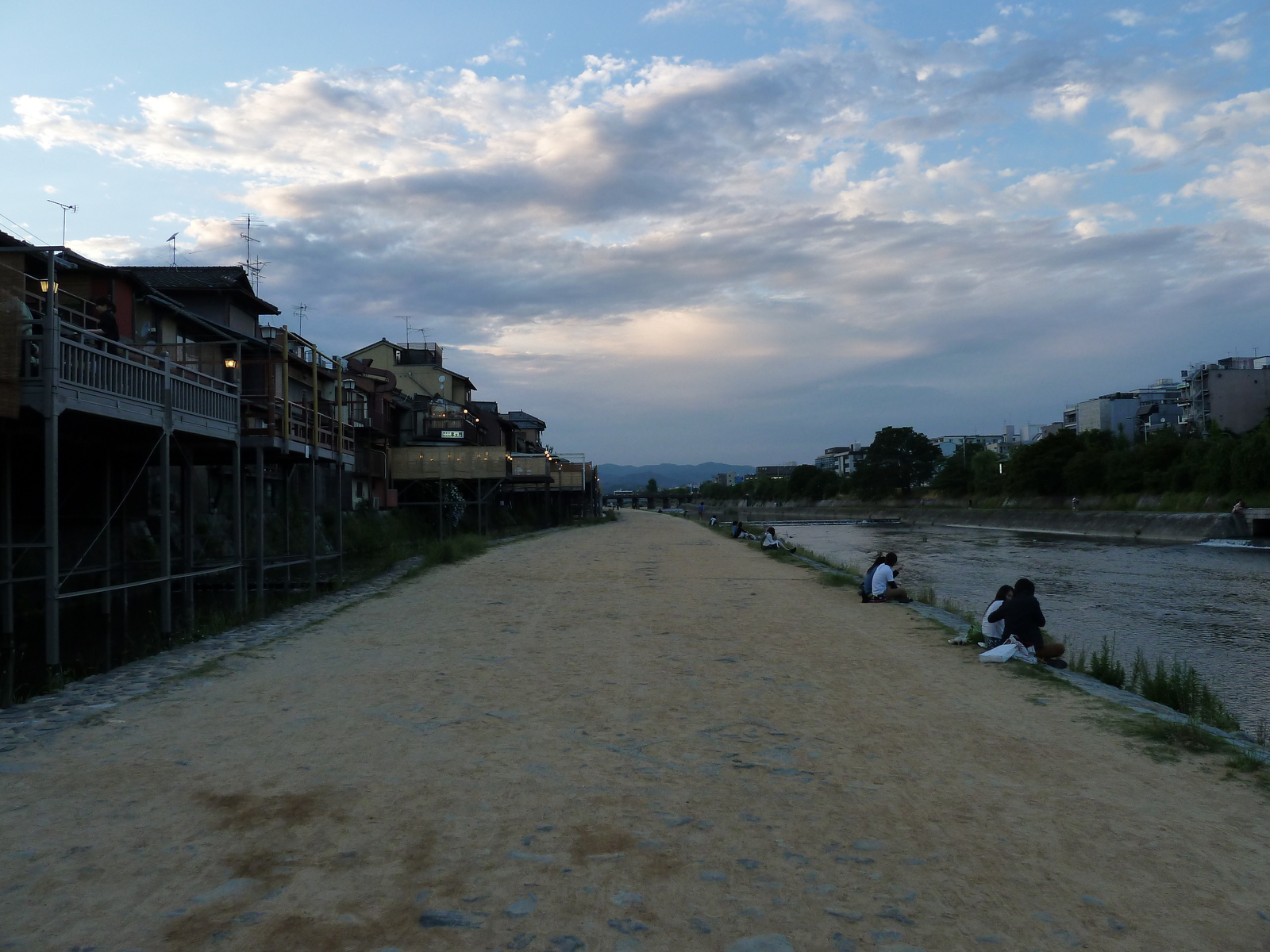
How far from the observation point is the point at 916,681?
907 cm

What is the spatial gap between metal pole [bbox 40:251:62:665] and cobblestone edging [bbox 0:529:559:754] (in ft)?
2.41

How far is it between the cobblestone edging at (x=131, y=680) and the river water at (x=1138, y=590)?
10948mm

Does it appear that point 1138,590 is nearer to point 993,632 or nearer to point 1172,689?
point 993,632

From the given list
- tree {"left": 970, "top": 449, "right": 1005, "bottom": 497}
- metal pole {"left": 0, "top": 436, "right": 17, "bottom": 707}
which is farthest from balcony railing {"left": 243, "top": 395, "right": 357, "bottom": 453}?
tree {"left": 970, "top": 449, "right": 1005, "bottom": 497}

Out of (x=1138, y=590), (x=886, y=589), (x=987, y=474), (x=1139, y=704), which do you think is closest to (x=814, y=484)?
(x=987, y=474)

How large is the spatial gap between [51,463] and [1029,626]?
11.2 meters

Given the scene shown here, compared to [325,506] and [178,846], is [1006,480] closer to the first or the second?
[325,506]

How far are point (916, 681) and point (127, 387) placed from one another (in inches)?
418

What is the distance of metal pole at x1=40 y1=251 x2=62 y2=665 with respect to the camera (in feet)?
30.9

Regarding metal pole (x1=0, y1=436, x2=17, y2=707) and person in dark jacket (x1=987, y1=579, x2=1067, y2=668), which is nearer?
person in dark jacket (x1=987, y1=579, x2=1067, y2=668)

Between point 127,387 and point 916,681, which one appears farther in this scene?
point 127,387

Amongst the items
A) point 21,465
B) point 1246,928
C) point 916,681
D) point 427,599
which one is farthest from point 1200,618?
point 21,465

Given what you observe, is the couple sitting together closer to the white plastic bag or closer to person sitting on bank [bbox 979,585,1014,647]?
person sitting on bank [bbox 979,585,1014,647]

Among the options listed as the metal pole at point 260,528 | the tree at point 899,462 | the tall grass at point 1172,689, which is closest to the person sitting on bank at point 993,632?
the tall grass at point 1172,689
